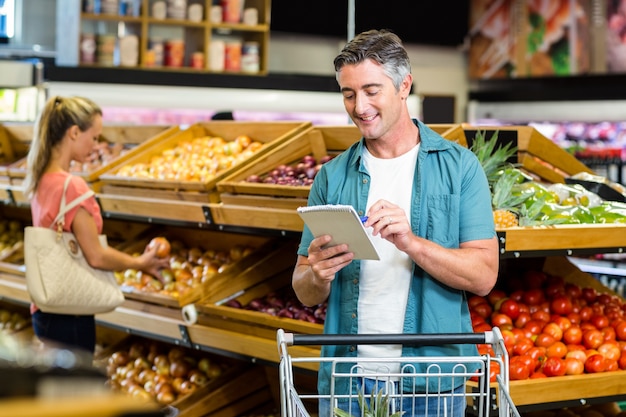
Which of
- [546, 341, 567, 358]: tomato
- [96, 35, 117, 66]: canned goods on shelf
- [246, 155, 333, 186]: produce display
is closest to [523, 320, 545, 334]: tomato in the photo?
[546, 341, 567, 358]: tomato

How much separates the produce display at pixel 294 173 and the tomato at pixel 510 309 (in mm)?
991

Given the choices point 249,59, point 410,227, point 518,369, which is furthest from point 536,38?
point 410,227

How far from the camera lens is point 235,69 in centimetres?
938

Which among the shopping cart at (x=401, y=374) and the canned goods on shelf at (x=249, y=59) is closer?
the shopping cart at (x=401, y=374)

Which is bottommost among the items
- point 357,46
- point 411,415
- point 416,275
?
point 411,415

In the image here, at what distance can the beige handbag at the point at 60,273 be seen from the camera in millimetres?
3621

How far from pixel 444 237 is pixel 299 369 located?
1385mm

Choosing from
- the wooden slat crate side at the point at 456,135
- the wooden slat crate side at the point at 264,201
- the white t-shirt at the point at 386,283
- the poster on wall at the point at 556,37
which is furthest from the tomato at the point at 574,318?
the poster on wall at the point at 556,37

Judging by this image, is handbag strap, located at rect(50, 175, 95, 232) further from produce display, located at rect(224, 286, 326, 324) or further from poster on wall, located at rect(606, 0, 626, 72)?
poster on wall, located at rect(606, 0, 626, 72)

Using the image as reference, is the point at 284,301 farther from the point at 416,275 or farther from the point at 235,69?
the point at 235,69

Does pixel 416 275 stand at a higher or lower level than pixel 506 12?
lower

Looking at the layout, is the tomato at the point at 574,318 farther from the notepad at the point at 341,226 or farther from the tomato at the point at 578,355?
the notepad at the point at 341,226

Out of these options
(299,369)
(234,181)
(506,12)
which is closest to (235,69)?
(506,12)

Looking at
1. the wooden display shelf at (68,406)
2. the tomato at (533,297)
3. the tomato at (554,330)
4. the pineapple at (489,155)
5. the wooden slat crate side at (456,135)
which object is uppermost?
the wooden slat crate side at (456,135)
